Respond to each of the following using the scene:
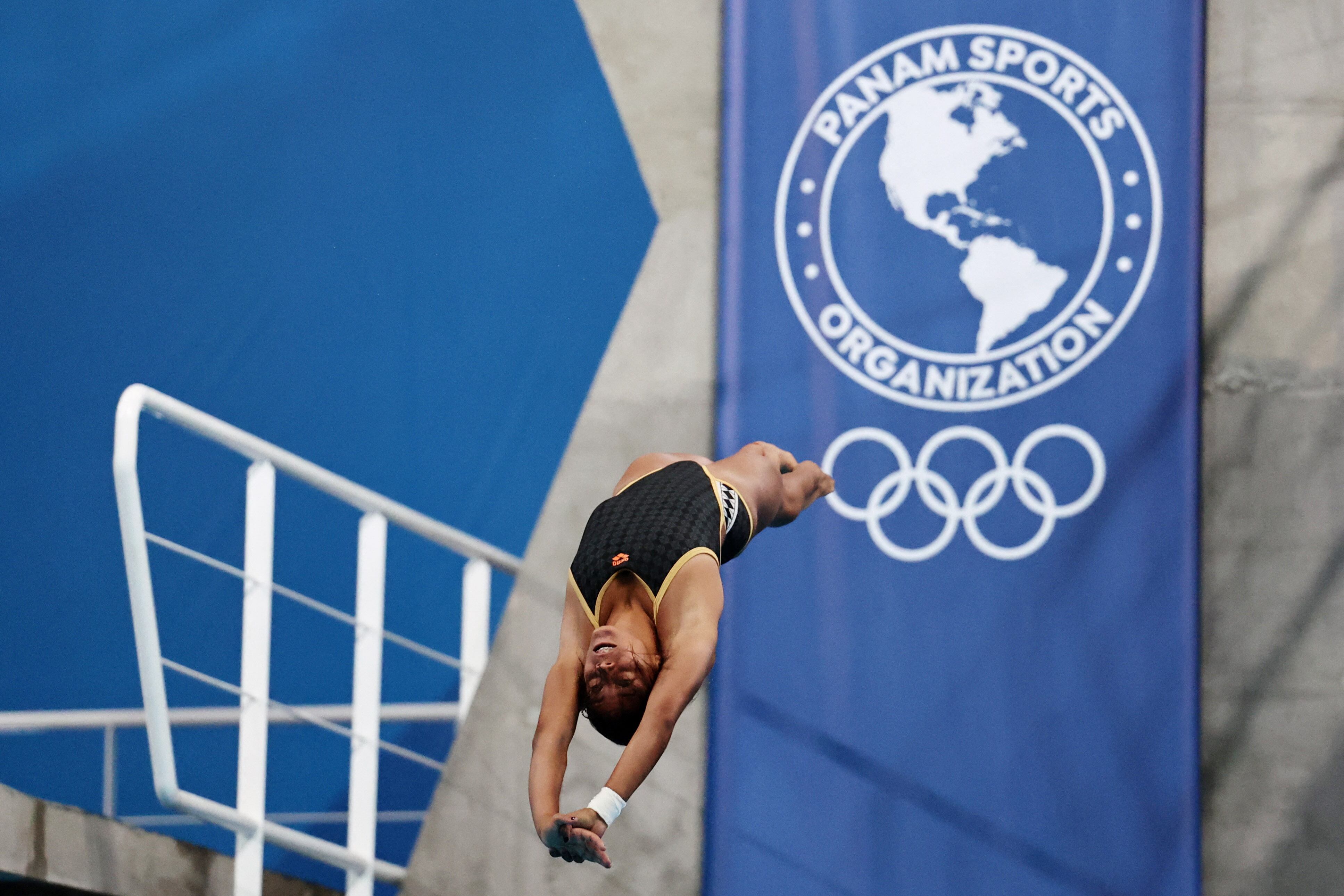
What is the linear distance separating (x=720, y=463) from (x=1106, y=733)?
1.67m

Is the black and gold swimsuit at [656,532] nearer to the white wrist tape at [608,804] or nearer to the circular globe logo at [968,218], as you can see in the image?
the white wrist tape at [608,804]

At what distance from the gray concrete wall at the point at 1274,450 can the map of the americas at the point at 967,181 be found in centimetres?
64

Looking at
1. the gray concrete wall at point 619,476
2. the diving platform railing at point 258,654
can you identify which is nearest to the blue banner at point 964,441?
the gray concrete wall at point 619,476

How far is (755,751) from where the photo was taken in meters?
4.73

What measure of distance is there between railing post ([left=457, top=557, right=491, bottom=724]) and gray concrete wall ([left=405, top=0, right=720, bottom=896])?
12.2 inches

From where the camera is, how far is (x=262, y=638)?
374cm

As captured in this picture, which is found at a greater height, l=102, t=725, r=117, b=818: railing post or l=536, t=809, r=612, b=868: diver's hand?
l=102, t=725, r=117, b=818: railing post

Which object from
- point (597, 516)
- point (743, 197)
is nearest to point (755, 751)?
point (597, 516)

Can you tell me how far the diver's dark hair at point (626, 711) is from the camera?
295 centimetres

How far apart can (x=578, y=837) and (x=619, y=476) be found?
2.51 m

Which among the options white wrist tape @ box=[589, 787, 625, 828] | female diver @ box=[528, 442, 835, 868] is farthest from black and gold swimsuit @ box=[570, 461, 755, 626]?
white wrist tape @ box=[589, 787, 625, 828]

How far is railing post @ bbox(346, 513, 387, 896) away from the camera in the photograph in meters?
4.10

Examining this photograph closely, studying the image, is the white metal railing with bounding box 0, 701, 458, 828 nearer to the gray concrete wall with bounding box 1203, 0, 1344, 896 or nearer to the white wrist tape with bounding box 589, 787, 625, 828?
the white wrist tape with bounding box 589, 787, 625, 828

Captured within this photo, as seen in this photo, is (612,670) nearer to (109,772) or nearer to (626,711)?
(626,711)
